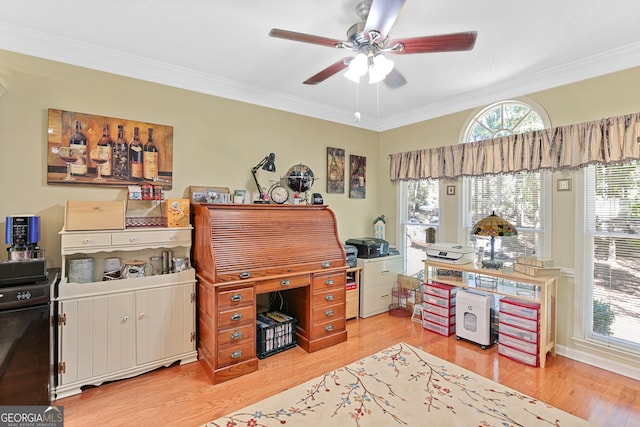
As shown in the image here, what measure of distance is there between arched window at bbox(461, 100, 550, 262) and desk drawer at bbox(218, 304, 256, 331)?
267 centimetres

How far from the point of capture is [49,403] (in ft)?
6.73

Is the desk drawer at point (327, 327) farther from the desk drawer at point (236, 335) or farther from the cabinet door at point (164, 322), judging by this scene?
the cabinet door at point (164, 322)

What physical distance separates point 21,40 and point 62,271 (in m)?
1.78

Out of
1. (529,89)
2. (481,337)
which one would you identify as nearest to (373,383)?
(481,337)

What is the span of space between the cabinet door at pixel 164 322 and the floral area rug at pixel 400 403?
901mm

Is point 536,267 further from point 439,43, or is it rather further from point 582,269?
point 439,43

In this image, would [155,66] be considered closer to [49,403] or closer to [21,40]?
[21,40]

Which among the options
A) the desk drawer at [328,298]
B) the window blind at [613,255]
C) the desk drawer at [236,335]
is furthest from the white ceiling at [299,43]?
the desk drawer at [236,335]

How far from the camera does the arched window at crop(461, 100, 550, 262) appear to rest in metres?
3.13

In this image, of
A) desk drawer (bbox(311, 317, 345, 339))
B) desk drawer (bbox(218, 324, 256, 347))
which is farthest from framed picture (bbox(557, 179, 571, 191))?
desk drawer (bbox(218, 324, 256, 347))

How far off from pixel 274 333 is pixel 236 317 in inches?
21.7

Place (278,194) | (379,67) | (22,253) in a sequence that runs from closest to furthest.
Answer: (379,67) → (22,253) → (278,194)

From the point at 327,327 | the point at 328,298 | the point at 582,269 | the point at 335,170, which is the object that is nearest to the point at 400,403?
the point at 327,327

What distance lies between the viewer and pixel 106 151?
8.68ft
